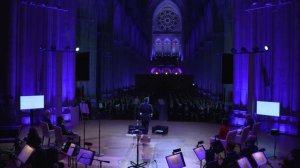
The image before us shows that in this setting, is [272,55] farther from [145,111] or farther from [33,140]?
[33,140]

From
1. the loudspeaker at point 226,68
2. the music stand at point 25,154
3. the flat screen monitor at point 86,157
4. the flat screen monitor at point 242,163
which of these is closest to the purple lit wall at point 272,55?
the loudspeaker at point 226,68

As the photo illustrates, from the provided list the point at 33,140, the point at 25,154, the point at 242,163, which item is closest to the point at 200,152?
the point at 242,163

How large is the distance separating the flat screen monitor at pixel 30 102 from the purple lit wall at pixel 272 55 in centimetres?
970

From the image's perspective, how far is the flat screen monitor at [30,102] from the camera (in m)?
15.0

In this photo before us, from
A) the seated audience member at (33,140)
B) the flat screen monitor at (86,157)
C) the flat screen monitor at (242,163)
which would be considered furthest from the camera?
the seated audience member at (33,140)

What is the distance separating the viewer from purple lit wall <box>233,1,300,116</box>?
16.5 metres

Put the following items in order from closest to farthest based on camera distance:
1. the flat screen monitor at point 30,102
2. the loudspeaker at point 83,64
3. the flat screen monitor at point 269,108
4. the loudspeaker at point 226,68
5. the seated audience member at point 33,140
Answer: the seated audience member at point 33,140 → the flat screen monitor at point 269,108 → the loudspeaker at point 226,68 → the flat screen monitor at point 30,102 → the loudspeaker at point 83,64

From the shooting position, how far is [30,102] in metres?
15.4

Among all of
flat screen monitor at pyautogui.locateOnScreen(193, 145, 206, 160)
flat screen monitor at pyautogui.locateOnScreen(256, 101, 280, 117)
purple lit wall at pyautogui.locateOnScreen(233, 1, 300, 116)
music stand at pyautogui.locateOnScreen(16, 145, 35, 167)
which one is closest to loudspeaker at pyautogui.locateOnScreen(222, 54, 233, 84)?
flat screen monitor at pyautogui.locateOnScreen(256, 101, 280, 117)

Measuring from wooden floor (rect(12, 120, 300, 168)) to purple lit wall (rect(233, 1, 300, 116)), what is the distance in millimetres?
1960

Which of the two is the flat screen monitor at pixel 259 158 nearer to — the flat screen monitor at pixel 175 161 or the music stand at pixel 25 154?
the flat screen monitor at pixel 175 161

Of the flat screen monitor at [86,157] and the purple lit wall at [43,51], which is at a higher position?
the purple lit wall at [43,51]

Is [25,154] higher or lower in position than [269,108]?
lower

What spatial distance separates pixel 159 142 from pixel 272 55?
7.15 metres
